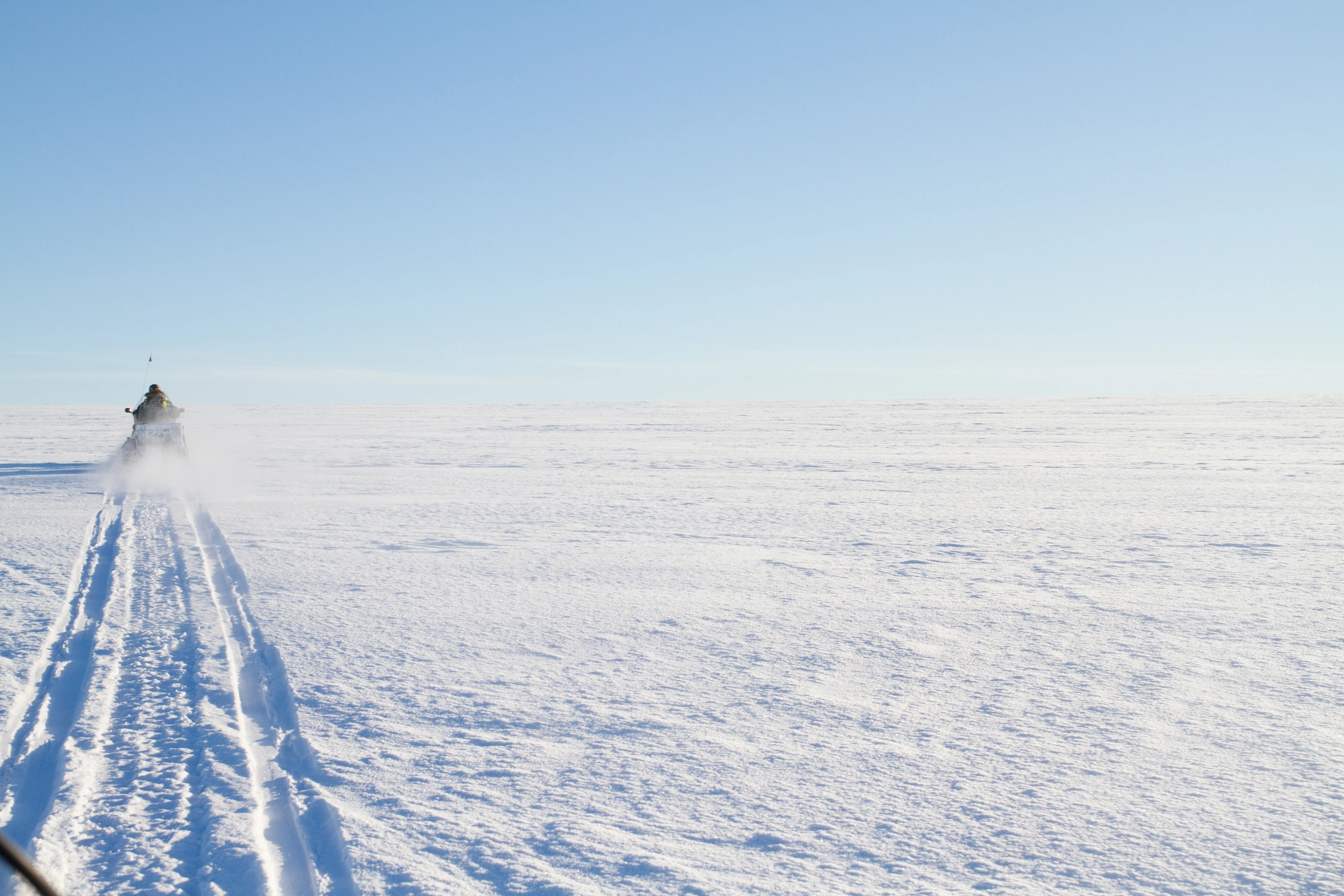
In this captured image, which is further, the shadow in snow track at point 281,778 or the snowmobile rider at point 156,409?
the snowmobile rider at point 156,409

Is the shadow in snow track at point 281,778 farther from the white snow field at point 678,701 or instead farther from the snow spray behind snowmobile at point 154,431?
the snow spray behind snowmobile at point 154,431

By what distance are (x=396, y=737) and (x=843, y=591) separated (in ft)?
12.8

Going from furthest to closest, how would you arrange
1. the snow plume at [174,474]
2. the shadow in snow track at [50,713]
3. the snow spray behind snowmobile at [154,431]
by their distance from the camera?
1. the snow spray behind snowmobile at [154,431]
2. the snow plume at [174,474]
3. the shadow in snow track at [50,713]

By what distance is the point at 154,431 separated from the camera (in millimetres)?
17906

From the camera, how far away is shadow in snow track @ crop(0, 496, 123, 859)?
3.24 meters

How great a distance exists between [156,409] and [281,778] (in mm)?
17586

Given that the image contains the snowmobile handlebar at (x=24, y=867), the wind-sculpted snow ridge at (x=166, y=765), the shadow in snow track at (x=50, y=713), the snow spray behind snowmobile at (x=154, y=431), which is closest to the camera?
the snowmobile handlebar at (x=24, y=867)

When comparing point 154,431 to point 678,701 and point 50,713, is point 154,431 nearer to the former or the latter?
point 50,713

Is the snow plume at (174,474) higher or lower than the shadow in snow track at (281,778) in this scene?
higher

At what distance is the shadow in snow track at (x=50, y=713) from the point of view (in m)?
3.24

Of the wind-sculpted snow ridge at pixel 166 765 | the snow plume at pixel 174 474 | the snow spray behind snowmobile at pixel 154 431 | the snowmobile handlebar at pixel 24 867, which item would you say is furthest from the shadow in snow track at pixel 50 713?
the snow spray behind snowmobile at pixel 154 431

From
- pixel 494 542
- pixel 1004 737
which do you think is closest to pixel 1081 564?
pixel 1004 737

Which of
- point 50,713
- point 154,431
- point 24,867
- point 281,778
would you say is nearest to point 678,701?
point 281,778

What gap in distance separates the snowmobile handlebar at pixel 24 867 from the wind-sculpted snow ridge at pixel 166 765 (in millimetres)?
2294
